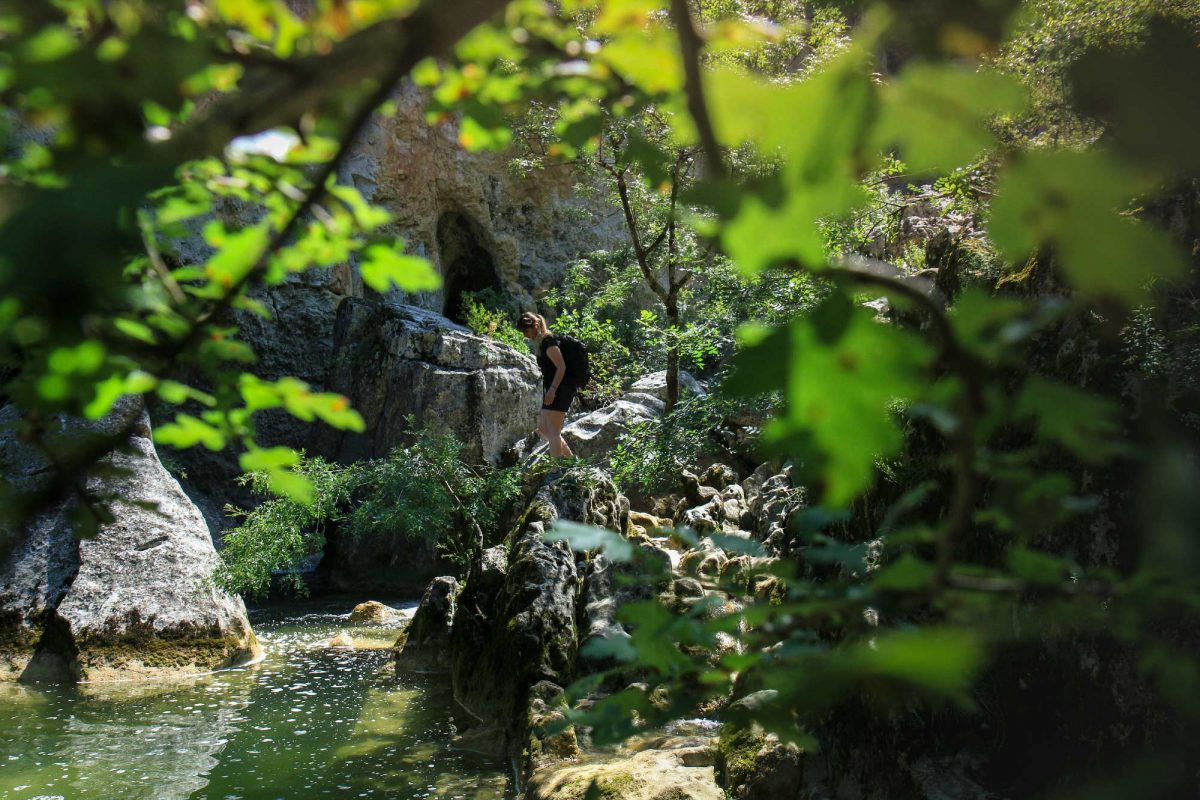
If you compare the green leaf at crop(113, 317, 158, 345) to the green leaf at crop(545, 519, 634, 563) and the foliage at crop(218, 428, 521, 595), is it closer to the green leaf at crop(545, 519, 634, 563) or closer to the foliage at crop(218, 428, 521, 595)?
the green leaf at crop(545, 519, 634, 563)

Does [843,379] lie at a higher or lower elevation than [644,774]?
higher

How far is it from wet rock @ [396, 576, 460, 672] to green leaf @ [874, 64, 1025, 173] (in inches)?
289

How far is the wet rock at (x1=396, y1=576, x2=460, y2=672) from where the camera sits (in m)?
7.49

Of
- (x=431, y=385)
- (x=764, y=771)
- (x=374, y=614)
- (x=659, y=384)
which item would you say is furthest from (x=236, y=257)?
(x=659, y=384)

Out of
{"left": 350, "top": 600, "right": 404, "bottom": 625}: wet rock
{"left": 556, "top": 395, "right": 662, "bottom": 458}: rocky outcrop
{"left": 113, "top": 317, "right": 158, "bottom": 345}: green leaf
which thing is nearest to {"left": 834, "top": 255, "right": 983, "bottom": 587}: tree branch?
{"left": 113, "top": 317, "right": 158, "bottom": 345}: green leaf

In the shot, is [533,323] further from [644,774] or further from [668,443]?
[644,774]

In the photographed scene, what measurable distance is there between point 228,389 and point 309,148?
1.26 feet

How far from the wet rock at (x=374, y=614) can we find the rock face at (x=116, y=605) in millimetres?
1741

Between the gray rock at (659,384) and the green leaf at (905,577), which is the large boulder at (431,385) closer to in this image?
the gray rock at (659,384)

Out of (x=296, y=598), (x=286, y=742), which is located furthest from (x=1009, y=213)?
(x=296, y=598)

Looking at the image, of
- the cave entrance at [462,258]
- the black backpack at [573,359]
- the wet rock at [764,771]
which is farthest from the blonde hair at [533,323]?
the cave entrance at [462,258]

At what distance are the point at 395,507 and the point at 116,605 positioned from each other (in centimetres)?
248

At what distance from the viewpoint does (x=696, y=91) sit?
0.72 meters

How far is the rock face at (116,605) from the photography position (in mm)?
7152
